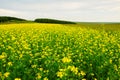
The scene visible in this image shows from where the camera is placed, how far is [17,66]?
827 cm

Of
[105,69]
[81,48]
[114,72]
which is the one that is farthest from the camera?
[81,48]

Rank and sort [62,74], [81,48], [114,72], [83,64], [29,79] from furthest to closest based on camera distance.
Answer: [81,48]
[83,64]
[114,72]
[29,79]
[62,74]

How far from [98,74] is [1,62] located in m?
3.05

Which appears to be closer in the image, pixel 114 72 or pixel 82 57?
pixel 114 72

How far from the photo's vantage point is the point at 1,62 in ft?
29.5

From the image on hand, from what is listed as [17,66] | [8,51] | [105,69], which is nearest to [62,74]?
[17,66]

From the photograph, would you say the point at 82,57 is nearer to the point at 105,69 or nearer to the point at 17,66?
the point at 105,69

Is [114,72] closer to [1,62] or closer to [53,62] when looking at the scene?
[53,62]

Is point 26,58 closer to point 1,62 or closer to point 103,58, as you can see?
point 1,62

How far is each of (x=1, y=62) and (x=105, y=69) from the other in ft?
10.9

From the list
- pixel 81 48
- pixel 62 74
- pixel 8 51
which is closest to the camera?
pixel 62 74

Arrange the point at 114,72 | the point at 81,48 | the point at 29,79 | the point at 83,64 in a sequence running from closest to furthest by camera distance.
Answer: the point at 29,79
the point at 114,72
the point at 83,64
the point at 81,48

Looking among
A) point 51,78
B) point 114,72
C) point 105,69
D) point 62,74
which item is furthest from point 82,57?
point 62,74

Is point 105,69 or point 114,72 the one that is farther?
point 105,69
